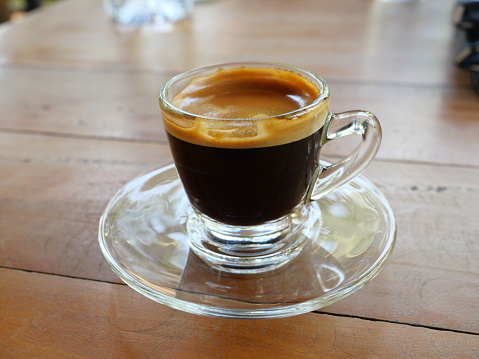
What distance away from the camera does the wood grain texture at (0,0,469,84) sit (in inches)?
41.1

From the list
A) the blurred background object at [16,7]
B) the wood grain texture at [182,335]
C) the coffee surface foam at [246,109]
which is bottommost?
the blurred background object at [16,7]

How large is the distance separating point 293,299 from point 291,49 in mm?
806

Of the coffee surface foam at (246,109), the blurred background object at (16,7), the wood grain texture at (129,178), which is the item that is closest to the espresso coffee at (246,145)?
the coffee surface foam at (246,109)

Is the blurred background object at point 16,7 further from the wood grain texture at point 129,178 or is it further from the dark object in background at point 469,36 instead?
the dark object in background at point 469,36

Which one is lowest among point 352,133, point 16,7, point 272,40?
point 16,7

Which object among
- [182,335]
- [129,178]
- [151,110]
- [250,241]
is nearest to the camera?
[182,335]

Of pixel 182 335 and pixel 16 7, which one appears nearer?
pixel 182 335

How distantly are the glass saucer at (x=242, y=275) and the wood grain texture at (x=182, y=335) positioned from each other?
0.02 m

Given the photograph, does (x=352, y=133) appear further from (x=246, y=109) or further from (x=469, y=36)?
(x=469, y=36)

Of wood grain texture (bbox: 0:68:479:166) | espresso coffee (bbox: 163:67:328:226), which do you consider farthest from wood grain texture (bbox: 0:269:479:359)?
wood grain texture (bbox: 0:68:479:166)

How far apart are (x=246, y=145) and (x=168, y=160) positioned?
26 cm

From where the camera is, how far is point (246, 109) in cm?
55

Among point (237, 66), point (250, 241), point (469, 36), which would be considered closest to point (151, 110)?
point (237, 66)

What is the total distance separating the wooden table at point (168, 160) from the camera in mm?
421
